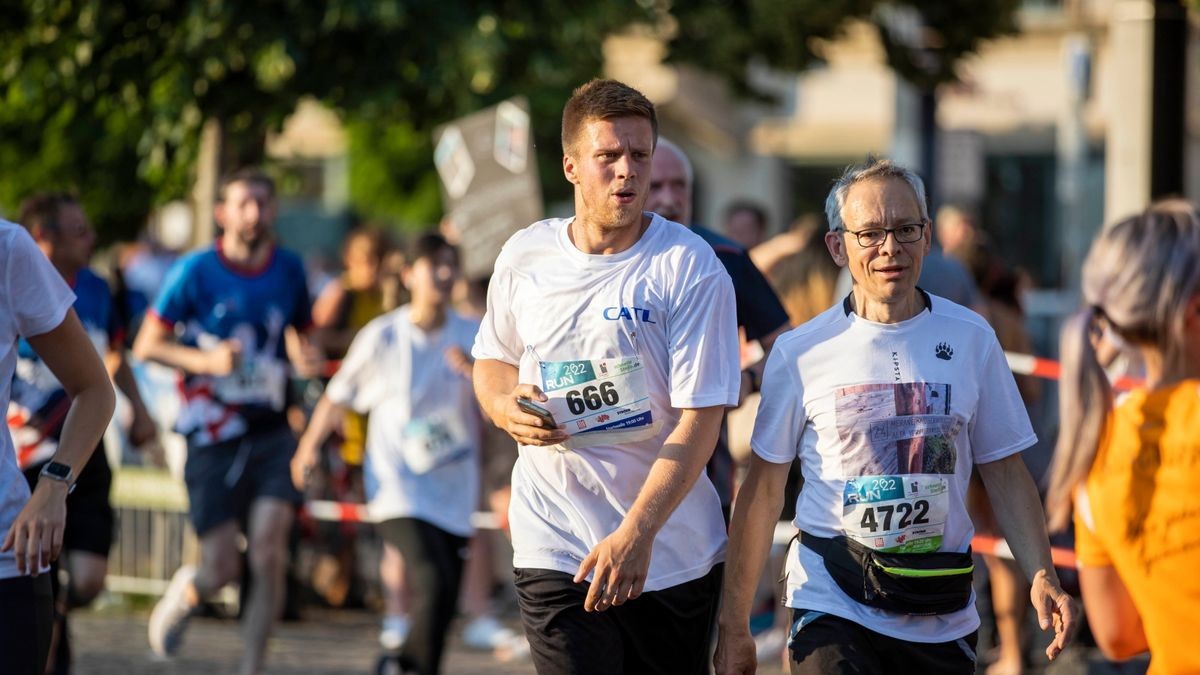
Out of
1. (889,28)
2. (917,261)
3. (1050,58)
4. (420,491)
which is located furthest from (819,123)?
(917,261)

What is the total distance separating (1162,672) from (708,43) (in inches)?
443

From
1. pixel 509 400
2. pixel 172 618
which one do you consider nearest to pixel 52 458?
pixel 509 400

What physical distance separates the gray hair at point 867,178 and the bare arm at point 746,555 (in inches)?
25.0

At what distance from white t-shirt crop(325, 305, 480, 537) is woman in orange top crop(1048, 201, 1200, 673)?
4.84 m

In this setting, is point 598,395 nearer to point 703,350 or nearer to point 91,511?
point 703,350

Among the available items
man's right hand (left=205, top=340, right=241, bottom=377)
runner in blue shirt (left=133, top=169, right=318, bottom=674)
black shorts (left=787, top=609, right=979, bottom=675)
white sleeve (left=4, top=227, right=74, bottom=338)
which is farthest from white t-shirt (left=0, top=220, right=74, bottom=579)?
runner in blue shirt (left=133, top=169, right=318, bottom=674)

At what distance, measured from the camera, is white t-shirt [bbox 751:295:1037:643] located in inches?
181

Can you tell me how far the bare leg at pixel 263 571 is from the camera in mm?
8625

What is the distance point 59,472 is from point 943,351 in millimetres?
2169

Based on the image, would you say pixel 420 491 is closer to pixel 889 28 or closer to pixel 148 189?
pixel 148 189

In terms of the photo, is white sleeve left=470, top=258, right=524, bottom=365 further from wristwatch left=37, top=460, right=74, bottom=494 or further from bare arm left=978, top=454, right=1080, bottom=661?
bare arm left=978, top=454, right=1080, bottom=661

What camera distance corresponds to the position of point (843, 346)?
4676mm

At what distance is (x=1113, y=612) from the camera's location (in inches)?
164

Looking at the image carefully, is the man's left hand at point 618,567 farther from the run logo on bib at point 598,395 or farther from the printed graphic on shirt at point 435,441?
the printed graphic on shirt at point 435,441
